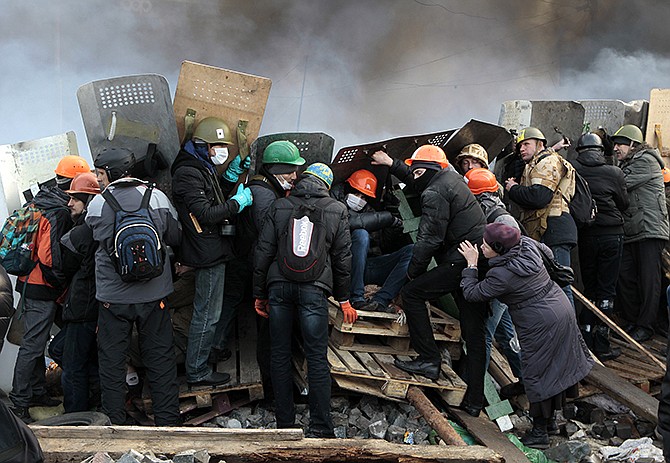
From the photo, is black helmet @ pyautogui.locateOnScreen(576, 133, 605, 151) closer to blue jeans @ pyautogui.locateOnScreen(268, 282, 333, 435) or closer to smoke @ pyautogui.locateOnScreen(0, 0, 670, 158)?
smoke @ pyautogui.locateOnScreen(0, 0, 670, 158)

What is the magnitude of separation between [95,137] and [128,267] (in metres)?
1.77

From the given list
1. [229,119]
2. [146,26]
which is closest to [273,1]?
[146,26]

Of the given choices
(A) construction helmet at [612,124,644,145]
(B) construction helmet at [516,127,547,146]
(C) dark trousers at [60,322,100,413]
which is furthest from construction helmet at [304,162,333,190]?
(A) construction helmet at [612,124,644,145]

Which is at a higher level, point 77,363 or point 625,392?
point 77,363

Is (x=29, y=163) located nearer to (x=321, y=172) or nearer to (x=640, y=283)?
(x=321, y=172)

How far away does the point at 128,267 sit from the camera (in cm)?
457

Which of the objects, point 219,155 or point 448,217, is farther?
point 219,155

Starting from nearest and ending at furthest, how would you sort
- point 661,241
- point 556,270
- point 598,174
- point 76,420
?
1. point 76,420
2. point 556,270
3. point 598,174
4. point 661,241

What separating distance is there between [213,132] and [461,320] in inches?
93.9

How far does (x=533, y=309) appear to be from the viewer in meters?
4.96

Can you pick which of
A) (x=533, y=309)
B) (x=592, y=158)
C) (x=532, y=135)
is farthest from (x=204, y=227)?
(x=592, y=158)

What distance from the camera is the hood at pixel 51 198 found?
5.17m

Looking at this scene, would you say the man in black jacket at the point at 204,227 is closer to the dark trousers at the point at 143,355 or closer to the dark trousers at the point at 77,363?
the dark trousers at the point at 143,355

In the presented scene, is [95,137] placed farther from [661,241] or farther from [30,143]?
[661,241]
